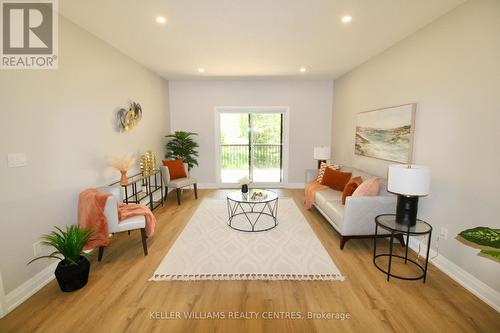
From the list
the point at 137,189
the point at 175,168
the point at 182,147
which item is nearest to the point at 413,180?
the point at 137,189

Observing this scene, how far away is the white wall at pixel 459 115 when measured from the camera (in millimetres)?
2102

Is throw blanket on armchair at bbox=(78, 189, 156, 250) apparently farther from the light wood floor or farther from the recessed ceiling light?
the recessed ceiling light

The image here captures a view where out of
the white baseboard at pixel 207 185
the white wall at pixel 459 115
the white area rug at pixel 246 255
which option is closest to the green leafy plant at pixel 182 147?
the white baseboard at pixel 207 185

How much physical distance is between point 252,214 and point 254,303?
217 centimetres

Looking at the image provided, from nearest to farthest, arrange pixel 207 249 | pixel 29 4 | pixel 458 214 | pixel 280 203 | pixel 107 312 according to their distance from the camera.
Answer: pixel 107 312 < pixel 29 4 < pixel 458 214 < pixel 207 249 < pixel 280 203

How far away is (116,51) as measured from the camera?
12.0ft

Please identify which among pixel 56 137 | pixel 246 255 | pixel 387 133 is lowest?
pixel 246 255

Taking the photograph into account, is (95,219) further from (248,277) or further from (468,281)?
(468,281)

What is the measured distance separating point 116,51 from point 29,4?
4.70 feet

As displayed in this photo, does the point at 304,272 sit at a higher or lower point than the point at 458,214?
lower

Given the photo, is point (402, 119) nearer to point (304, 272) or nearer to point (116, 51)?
point (304, 272)

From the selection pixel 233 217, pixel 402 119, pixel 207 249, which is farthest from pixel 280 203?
pixel 402 119

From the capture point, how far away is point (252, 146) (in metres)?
6.22

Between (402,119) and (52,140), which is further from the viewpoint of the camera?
(402,119)
